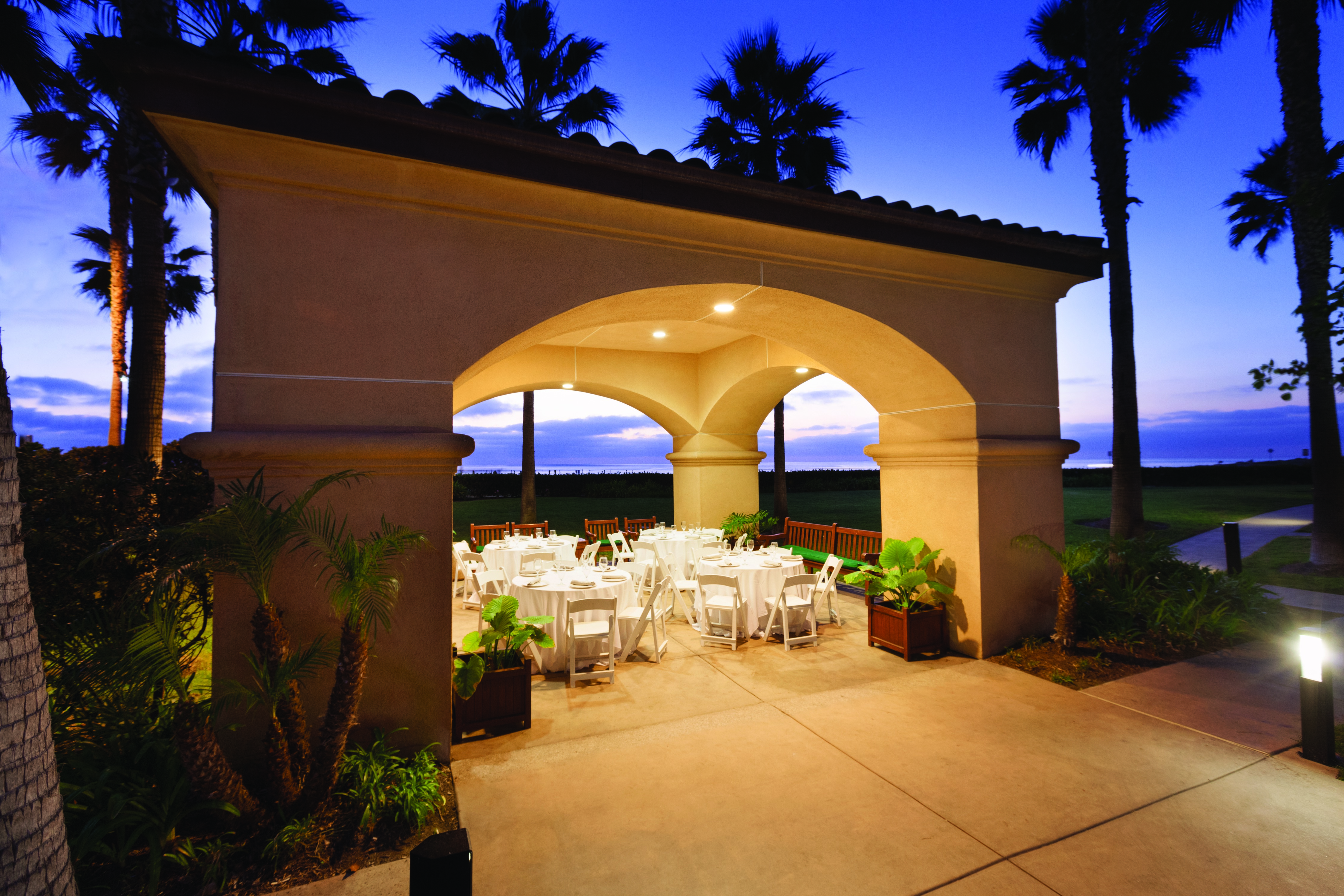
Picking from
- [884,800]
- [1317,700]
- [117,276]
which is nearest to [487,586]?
[884,800]

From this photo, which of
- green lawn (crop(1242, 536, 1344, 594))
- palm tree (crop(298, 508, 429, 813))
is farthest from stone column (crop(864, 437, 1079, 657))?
green lawn (crop(1242, 536, 1344, 594))

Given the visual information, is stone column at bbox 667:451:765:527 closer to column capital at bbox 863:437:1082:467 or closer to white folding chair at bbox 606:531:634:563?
white folding chair at bbox 606:531:634:563

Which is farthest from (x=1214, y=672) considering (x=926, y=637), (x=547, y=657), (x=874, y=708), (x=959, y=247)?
(x=547, y=657)

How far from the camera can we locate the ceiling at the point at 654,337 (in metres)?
9.92

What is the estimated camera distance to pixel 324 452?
3879 millimetres

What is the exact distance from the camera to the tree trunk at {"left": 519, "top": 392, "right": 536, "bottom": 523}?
14195mm

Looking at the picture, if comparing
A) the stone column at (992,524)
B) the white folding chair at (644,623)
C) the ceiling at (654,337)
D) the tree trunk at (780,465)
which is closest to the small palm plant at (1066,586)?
the stone column at (992,524)

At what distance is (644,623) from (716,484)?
7078mm

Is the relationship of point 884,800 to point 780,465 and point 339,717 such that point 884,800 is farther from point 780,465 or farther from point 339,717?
point 780,465

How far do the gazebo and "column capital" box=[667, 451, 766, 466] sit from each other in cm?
619

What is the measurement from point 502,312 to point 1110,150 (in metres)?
10.0

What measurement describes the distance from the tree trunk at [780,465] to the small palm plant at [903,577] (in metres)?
7.65

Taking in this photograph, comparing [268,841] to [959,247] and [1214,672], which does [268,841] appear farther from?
[1214,672]

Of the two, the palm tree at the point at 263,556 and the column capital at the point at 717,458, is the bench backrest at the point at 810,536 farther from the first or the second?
the palm tree at the point at 263,556
